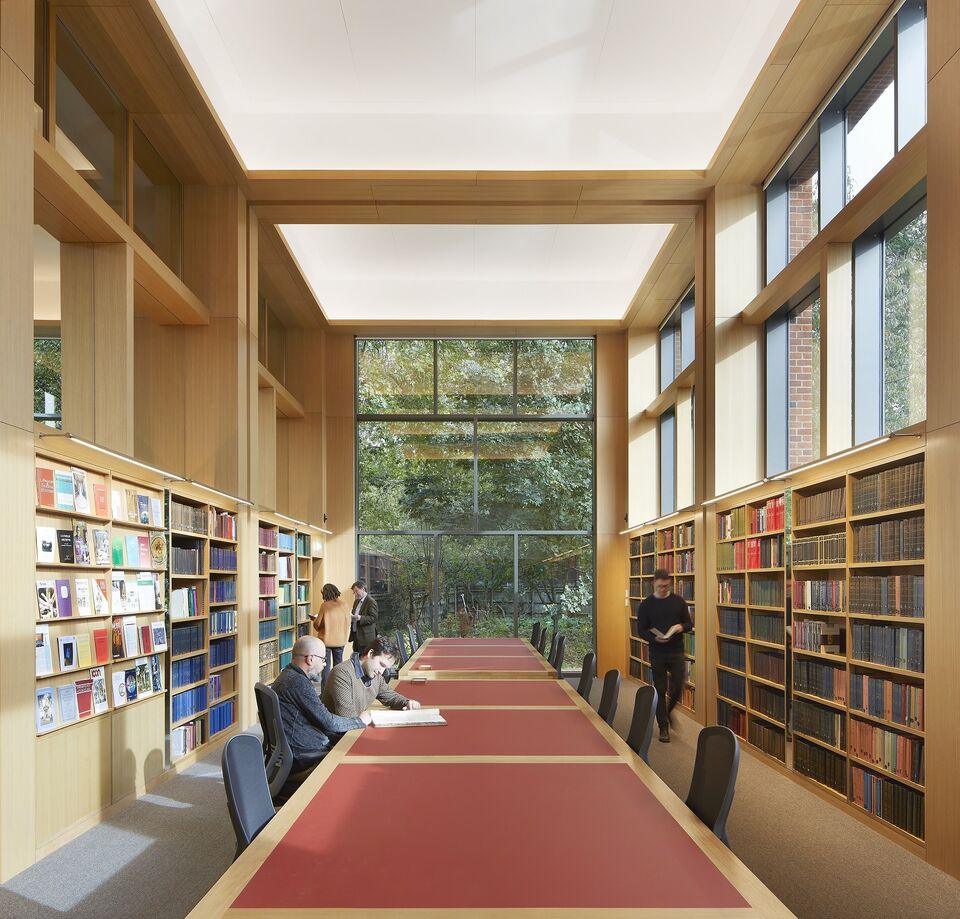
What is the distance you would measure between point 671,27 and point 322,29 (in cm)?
277

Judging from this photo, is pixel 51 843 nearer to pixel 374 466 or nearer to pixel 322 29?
pixel 322 29

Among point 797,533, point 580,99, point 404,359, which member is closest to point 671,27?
point 580,99

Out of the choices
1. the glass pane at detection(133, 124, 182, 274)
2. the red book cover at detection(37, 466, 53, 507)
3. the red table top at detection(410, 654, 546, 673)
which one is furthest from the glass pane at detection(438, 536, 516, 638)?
the red book cover at detection(37, 466, 53, 507)

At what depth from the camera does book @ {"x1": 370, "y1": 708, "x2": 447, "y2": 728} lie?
498cm

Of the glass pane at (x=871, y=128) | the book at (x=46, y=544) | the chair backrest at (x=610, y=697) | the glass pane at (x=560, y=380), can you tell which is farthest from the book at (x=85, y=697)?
the glass pane at (x=560, y=380)

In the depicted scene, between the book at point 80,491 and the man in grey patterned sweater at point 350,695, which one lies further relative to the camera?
the book at point 80,491

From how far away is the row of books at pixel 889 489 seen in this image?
5.34 meters

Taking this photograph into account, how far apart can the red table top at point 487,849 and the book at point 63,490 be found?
105 inches

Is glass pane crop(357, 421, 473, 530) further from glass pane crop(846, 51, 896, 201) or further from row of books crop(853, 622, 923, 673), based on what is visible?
row of books crop(853, 622, 923, 673)

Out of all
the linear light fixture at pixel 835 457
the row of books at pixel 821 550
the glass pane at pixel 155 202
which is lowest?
the row of books at pixel 821 550

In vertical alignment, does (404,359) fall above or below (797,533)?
above

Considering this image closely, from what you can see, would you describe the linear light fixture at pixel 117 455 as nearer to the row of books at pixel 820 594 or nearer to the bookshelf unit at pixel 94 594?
the bookshelf unit at pixel 94 594

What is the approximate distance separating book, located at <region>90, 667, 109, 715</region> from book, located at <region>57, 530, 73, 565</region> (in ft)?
2.56
